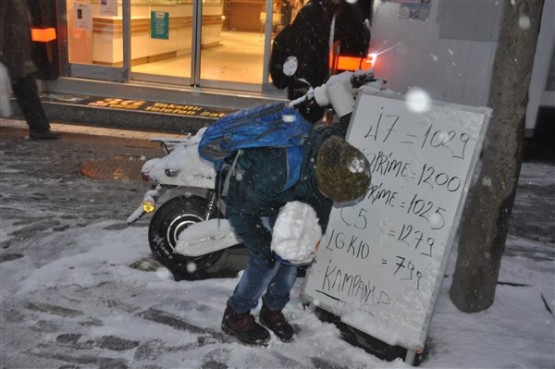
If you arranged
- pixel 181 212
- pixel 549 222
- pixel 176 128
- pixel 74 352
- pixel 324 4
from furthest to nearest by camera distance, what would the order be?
1. pixel 176 128
2. pixel 549 222
3. pixel 324 4
4. pixel 181 212
5. pixel 74 352

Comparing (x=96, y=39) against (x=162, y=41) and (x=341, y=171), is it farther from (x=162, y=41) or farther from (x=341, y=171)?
(x=341, y=171)

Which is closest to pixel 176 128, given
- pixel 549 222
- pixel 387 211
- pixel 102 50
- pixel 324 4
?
pixel 102 50

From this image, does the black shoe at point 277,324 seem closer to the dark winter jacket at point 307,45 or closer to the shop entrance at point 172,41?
the dark winter jacket at point 307,45

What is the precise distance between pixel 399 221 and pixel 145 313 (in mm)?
1699

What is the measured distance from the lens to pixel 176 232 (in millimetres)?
4137

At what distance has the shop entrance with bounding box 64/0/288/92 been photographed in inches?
386

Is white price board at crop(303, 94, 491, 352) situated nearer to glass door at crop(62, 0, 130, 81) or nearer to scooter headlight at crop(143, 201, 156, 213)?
scooter headlight at crop(143, 201, 156, 213)

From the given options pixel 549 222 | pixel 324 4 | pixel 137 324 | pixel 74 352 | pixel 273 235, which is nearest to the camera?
pixel 273 235

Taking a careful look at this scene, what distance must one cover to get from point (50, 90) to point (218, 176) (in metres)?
7.50

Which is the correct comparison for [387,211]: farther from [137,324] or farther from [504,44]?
[137,324]

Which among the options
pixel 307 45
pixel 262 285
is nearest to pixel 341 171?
pixel 262 285

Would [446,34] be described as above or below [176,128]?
above

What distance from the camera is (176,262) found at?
13.6 feet

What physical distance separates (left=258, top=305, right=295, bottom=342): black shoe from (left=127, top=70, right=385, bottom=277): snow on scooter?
52cm
